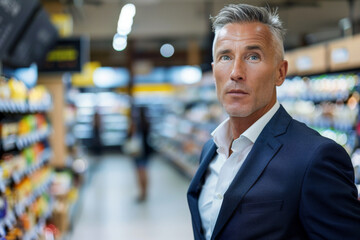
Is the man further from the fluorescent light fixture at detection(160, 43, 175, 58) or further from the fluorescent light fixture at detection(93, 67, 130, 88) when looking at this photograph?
the fluorescent light fixture at detection(160, 43, 175, 58)

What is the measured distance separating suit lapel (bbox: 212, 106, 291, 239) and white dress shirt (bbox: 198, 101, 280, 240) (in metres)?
0.05

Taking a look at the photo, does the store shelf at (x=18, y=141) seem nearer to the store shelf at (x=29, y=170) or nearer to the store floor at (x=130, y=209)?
the store shelf at (x=29, y=170)

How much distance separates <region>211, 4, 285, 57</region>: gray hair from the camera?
4.28 ft

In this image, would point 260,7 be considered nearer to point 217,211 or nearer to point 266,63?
point 266,63

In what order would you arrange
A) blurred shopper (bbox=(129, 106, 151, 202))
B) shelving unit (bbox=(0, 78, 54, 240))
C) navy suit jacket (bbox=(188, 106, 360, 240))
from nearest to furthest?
1. navy suit jacket (bbox=(188, 106, 360, 240))
2. shelving unit (bbox=(0, 78, 54, 240))
3. blurred shopper (bbox=(129, 106, 151, 202))

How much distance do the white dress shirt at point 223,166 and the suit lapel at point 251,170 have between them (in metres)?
0.05

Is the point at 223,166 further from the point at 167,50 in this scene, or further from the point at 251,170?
the point at 167,50

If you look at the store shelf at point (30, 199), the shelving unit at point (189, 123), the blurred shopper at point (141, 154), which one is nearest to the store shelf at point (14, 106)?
the store shelf at point (30, 199)

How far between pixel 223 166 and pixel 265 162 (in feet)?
0.70

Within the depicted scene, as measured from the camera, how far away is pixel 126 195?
8586mm

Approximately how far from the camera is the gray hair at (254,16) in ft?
4.28

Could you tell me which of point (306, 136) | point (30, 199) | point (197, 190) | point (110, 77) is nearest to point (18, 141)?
point (30, 199)

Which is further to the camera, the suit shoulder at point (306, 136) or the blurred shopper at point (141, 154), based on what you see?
the blurred shopper at point (141, 154)

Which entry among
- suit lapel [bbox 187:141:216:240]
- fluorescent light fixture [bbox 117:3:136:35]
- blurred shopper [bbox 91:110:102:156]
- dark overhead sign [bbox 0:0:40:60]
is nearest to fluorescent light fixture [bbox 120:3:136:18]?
fluorescent light fixture [bbox 117:3:136:35]
